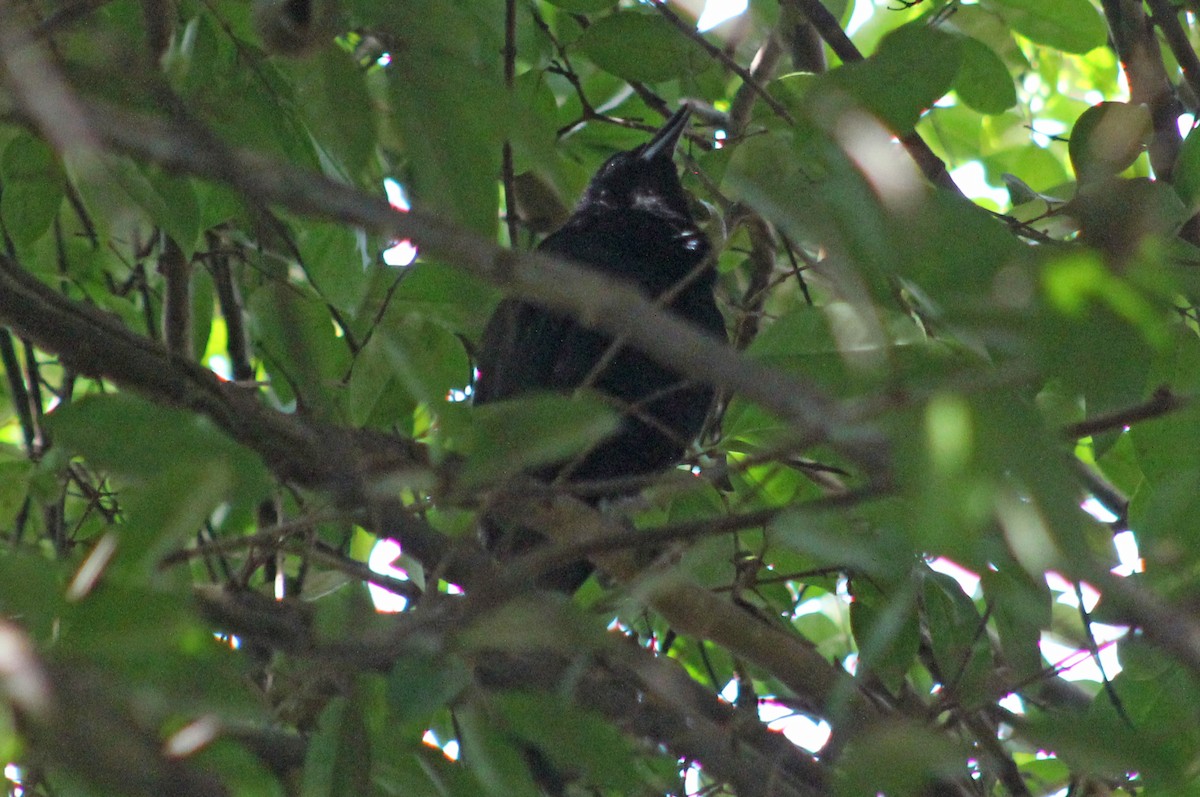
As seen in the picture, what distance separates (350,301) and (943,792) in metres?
1.02

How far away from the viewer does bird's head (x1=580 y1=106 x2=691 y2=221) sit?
3.24 metres

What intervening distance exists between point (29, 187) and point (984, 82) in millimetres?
1591

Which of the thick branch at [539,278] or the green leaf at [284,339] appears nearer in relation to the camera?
the thick branch at [539,278]

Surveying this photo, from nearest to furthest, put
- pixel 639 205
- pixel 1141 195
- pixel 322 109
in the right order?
pixel 322 109 → pixel 1141 195 → pixel 639 205

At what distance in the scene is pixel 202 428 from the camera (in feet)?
3.47

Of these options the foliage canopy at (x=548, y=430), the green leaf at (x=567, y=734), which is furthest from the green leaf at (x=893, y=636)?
the green leaf at (x=567, y=734)

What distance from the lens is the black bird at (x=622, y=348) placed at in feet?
8.63

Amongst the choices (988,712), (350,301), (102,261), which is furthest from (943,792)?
(102,261)

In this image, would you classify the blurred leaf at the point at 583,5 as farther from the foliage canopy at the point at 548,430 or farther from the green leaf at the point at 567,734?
the green leaf at the point at 567,734

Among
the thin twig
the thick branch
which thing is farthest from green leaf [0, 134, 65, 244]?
the thick branch

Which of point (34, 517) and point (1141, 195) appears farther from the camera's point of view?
point (34, 517)

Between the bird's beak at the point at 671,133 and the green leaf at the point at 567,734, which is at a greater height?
the bird's beak at the point at 671,133

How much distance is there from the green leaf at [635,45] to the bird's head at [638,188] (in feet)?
3.45

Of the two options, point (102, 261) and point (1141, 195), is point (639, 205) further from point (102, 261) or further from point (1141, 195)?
point (1141, 195)
